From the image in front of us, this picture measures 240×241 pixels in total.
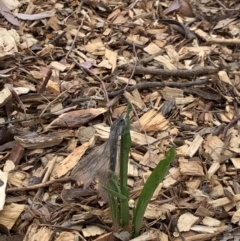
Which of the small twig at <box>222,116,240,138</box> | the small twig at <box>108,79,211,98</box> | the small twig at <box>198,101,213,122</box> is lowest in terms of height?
the small twig at <box>222,116,240,138</box>

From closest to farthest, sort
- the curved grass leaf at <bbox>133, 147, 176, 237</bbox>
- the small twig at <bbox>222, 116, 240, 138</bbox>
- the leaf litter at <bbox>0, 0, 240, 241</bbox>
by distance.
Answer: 1. the curved grass leaf at <bbox>133, 147, 176, 237</bbox>
2. the leaf litter at <bbox>0, 0, 240, 241</bbox>
3. the small twig at <bbox>222, 116, 240, 138</bbox>

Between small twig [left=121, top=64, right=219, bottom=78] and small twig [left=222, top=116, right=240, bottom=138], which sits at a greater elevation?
small twig [left=121, top=64, right=219, bottom=78]

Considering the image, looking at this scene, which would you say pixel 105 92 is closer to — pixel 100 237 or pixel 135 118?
pixel 135 118

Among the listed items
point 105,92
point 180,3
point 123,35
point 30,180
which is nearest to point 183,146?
point 105,92

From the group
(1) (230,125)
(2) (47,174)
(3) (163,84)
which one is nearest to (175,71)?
(3) (163,84)

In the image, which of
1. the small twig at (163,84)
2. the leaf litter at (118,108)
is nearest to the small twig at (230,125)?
the leaf litter at (118,108)

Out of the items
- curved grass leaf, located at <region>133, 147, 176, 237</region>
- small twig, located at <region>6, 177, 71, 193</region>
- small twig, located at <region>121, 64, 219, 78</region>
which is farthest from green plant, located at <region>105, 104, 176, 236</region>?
small twig, located at <region>121, 64, 219, 78</region>

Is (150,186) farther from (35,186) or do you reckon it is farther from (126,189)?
(35,186)

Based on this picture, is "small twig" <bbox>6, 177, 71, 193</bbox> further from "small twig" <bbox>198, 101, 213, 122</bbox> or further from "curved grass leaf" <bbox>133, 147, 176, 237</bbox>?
"small twig" <bbox>198, 101, 213, 122</bbox>
